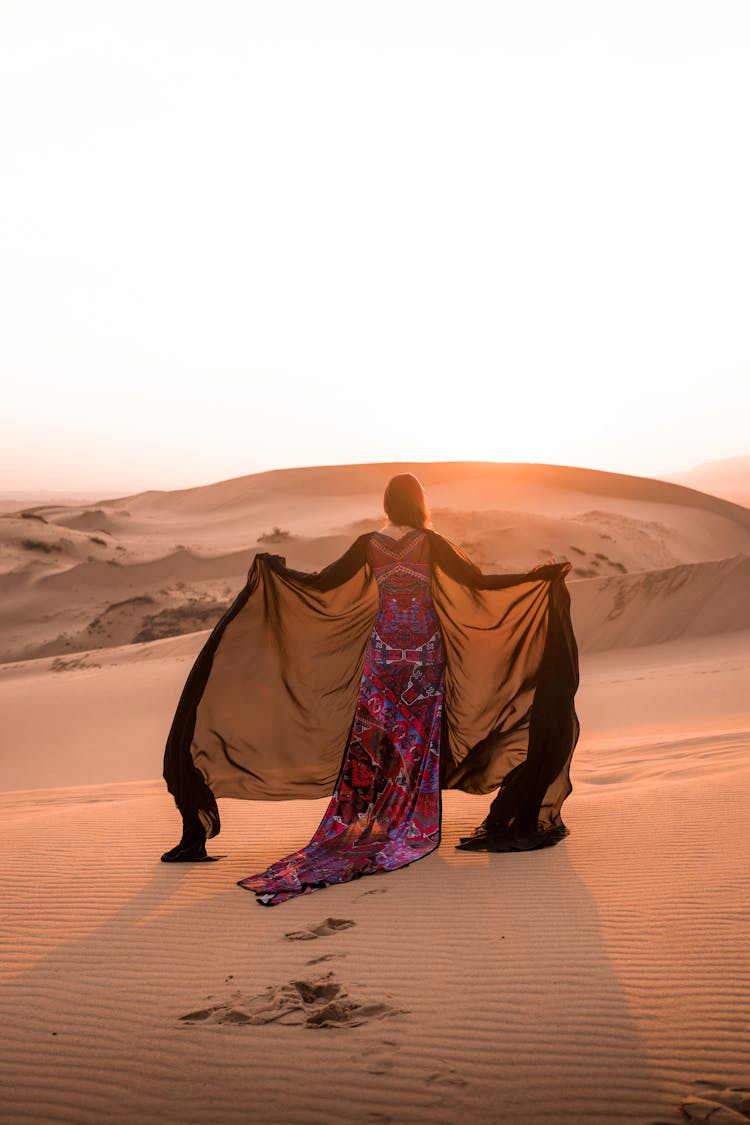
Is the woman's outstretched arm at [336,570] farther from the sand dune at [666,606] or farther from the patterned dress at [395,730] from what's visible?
the sand dune at [666,606]

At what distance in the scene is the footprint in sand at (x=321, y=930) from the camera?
4.80m

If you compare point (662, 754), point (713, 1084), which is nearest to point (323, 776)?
point (713, 1084)

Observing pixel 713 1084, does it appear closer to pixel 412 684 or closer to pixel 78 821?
pixel 412 684

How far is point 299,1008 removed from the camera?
4.05 meters

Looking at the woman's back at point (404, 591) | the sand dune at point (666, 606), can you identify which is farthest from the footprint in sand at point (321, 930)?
the sand dune at point (666, 606)

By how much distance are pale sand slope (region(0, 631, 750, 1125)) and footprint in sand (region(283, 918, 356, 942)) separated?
0.05ft

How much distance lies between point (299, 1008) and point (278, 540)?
32099 millimetres

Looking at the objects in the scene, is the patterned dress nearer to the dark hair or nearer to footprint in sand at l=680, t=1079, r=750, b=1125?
the dark hair

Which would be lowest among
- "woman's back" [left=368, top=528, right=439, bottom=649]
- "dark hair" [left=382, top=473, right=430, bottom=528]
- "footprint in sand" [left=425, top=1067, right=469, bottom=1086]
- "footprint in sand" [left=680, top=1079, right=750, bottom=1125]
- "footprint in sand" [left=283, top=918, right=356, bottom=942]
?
"footprint in sand" [left=283, top=918, right=356, bottom=942]

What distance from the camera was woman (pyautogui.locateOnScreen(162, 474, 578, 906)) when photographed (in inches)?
243

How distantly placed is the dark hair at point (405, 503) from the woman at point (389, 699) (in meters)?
0.01

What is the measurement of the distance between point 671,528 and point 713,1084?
44261mm

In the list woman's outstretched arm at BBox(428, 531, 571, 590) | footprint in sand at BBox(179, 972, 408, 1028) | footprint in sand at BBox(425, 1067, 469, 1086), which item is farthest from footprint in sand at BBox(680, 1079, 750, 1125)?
woman's outstretched arm at BBox(428, 531, 571, 590)

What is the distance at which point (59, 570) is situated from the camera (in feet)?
101
